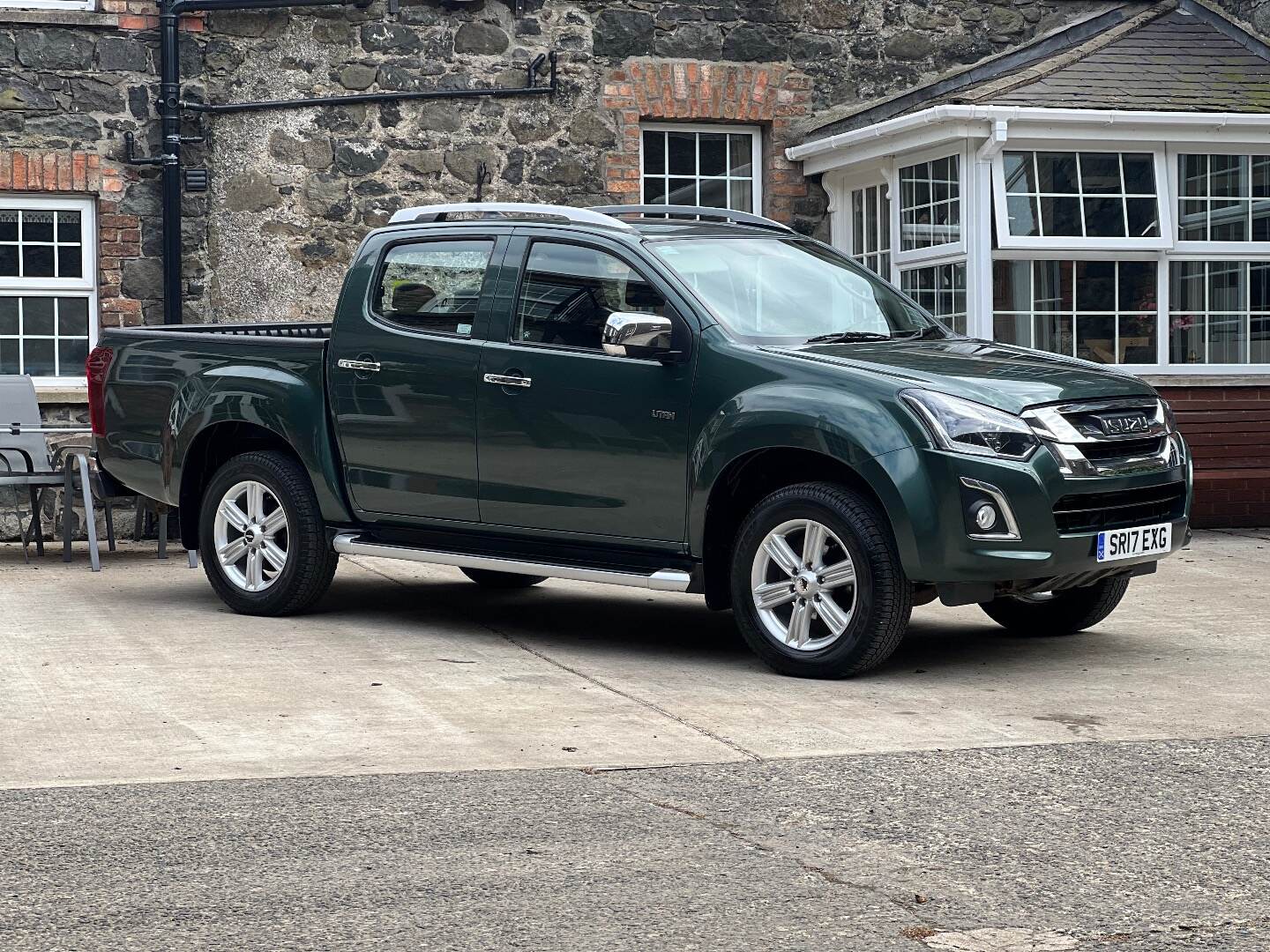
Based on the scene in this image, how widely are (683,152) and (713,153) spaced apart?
0.82ft

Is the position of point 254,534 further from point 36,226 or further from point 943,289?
point 943,289

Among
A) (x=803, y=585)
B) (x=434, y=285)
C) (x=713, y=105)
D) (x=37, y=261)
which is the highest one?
(x=713, y=105)

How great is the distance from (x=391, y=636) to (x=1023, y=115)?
6196 millimetres

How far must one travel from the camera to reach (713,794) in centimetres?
548

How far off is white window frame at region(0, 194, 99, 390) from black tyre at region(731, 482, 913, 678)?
7288 mm

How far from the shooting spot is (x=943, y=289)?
1341 cm

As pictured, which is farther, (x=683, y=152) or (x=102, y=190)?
(x=683, y=152)

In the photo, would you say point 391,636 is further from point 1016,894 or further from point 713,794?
point 1016,894

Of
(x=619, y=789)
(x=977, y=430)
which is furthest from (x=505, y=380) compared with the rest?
(x=619, y=789)

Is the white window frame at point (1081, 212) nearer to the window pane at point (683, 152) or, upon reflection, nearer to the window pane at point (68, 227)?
the window pane at point (683, 152)

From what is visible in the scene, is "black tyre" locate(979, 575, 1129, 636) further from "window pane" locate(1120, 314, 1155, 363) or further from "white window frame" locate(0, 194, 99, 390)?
"white window frame" locate(0, 194, 99, 390)

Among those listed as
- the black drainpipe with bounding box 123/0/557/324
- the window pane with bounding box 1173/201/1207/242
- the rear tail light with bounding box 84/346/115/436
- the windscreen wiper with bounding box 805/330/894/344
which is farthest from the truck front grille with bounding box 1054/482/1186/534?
the black drainpipe with bounding box 123/0/557/324

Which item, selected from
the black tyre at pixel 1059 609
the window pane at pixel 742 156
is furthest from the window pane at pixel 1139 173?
the black tyre at pixel 1059 609

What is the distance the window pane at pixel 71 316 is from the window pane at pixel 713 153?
472 cm
